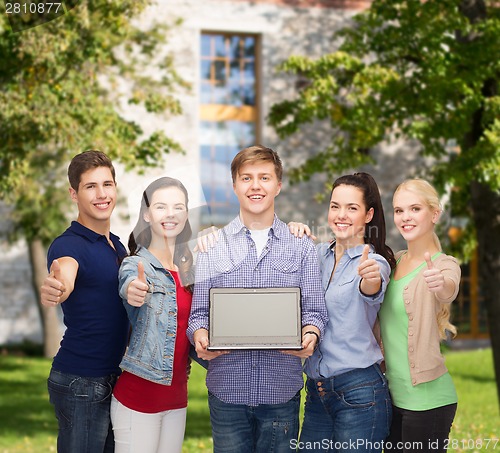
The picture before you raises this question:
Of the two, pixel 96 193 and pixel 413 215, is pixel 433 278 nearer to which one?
pixel 413 215

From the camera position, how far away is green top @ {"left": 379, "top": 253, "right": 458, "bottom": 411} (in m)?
3.82

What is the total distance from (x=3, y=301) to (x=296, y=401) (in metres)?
18.4

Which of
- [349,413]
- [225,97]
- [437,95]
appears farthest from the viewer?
[225,97]

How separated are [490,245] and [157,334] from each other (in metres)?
8.86

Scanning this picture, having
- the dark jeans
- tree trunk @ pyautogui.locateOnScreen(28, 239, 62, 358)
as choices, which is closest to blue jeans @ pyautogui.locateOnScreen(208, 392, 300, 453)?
the dark jeans

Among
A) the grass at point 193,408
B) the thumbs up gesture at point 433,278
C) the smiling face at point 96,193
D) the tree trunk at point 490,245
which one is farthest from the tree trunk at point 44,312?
the thumbs up gesture at point 433,278

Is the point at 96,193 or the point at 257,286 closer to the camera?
the point at 257,286

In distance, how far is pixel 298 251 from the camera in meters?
3.83

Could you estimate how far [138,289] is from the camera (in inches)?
143

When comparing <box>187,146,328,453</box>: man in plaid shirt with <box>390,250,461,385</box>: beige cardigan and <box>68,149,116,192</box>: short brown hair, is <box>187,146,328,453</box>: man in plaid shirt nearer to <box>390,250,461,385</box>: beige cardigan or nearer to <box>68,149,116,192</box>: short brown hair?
<box>390,250,461,385</box>: beige cardigan

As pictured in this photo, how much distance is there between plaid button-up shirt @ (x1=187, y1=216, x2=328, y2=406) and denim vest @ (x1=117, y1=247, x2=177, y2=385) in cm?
14

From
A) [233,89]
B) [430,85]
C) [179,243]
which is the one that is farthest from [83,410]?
[233,89]

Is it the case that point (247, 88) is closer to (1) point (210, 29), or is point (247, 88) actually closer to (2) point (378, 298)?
(1) point (210, 29)

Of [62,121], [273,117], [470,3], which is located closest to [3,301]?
[273,117]
